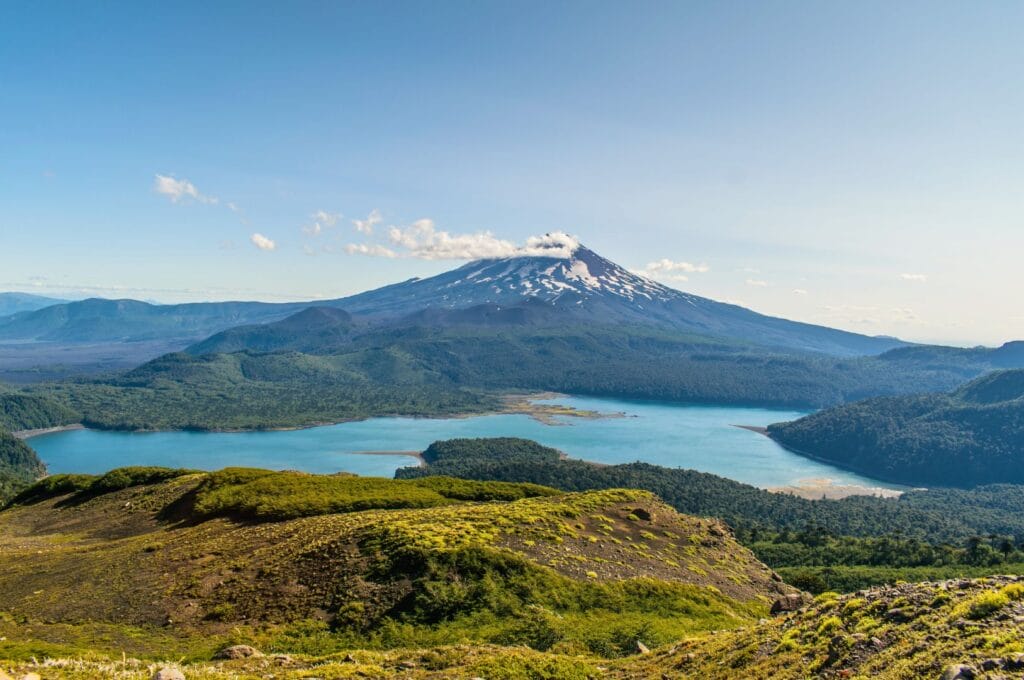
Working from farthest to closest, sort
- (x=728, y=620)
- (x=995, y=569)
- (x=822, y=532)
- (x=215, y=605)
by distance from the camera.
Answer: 1. (x=822, y=532)
2. (x=995, y=569)
3. (x=728, y=620)
4. (x=215, y=605)

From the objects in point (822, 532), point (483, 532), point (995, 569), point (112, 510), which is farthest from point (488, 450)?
point (483, 532)

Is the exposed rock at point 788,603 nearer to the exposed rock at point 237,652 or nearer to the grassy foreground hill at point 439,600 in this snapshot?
the grassy foreground hill at point 439,600

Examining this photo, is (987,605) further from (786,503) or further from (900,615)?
(786,503)

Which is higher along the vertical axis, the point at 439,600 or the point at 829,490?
the point at 439,600

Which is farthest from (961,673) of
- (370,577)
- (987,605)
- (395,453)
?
(395,453)

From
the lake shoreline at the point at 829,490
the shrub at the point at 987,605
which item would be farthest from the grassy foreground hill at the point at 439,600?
the lake shoreline at the point at 829,490

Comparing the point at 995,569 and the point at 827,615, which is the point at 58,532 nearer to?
the point at 827,615

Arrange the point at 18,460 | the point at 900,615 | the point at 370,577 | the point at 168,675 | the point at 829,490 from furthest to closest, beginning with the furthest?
the point at 829,490, the point at 18,460, the point at 370,577, the point at 900,615, the point at 168,675

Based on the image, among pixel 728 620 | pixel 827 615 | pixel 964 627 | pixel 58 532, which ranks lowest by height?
pixel 58 532
